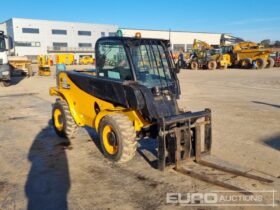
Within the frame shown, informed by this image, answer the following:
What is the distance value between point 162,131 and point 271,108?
6.86 metres

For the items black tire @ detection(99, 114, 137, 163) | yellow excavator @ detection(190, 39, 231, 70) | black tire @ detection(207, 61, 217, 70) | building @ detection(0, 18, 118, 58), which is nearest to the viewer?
black tire @ detection(99, 114, 137, 163)

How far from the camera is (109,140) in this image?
5.45 metres

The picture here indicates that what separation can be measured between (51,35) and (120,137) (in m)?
71.3

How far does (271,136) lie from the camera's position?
6.93 meters

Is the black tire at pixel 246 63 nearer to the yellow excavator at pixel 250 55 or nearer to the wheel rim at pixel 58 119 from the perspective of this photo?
the yellow excavator at pixel 250 55

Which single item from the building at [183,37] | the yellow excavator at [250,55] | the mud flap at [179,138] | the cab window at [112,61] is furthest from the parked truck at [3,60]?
the building at [183,37]

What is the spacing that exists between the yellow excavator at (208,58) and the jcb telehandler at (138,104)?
2610cm

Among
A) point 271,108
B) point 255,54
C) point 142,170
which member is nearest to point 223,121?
point 271,108

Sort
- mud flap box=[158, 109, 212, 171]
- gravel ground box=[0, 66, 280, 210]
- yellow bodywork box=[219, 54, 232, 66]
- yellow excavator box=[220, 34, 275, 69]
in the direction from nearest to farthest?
gravel ground box=[0, 66, 280, 210] → mud flap box=[158, 109, 212, 171] → yellow excavator box=[220, 34, 275, 69] → yellow bodywork box=[219, 54, 232, 66]

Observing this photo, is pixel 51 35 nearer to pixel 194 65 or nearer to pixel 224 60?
pixel 194 65

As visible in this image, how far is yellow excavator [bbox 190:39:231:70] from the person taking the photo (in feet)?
100

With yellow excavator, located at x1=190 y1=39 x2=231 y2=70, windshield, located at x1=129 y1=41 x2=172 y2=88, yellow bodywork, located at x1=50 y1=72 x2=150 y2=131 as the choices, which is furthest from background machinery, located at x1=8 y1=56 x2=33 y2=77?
windshield, located at x1=129 y1=41 x2=172 y2=88

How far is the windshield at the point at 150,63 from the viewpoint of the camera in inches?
211

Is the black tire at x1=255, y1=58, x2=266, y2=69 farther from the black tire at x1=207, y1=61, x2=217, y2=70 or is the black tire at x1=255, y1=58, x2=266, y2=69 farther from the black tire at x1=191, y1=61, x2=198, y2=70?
the black tire at x1=191, y1=61, x2=198, y2=70
